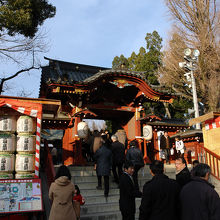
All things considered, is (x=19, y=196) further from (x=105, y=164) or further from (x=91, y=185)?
(x=91, y=185)

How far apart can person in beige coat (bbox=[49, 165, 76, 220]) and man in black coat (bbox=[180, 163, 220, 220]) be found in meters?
2.16

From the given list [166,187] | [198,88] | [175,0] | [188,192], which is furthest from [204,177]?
[175,0]

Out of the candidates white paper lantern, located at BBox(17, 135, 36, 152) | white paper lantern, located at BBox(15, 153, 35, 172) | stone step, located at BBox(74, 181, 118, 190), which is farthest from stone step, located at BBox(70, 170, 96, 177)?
white paper lantern, located at BBox(17, 135, 36, 152)

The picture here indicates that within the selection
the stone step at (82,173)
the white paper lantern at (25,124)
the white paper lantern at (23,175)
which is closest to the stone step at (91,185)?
the stone step at (82,173)

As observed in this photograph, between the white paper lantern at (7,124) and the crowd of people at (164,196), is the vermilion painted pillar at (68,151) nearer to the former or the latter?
the white paper lantern at (7,124)

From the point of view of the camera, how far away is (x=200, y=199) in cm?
302

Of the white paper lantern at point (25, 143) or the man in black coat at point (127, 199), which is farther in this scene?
the white paper lantern at point (25, 143)

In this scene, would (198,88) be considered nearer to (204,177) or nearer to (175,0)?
(175,0)

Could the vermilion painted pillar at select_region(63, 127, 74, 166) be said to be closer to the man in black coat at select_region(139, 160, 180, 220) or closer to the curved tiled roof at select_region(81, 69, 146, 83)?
the curved tiled roof at select_region(81, 69, 146, 83)

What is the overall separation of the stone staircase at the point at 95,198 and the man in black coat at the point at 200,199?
3.48 meters

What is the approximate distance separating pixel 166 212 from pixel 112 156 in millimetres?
4649

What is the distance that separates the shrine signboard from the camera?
529 cm

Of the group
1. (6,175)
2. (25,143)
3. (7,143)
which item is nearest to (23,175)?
(6,175)

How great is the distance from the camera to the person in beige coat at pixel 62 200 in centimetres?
433
